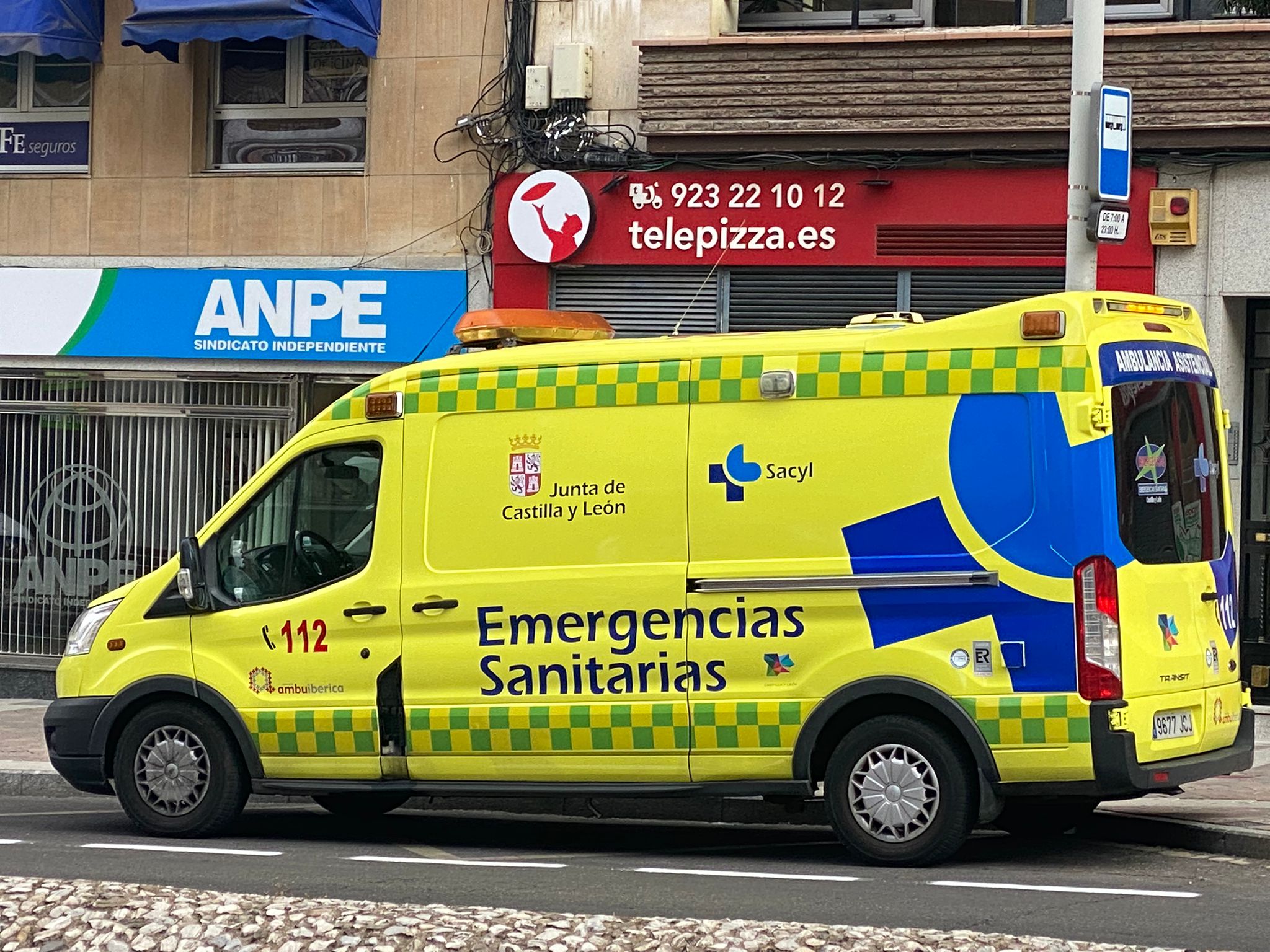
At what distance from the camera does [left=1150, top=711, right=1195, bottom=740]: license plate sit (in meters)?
8.22

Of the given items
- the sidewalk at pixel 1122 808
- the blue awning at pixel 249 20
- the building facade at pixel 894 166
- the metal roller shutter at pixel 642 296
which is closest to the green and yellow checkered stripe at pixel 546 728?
the sidewalk at pixel 1122 808

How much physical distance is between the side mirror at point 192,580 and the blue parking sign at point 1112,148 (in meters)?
4.91

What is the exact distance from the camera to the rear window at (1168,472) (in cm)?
825

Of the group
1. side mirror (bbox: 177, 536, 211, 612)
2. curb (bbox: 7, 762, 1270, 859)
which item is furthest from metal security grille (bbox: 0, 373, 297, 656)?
side mirror (bbox: 177, 536, 211, 612)

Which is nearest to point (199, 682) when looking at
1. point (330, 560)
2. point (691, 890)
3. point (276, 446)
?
point (330, 560)

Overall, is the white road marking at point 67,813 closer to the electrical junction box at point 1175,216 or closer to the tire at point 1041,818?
the tire at point 1041,818

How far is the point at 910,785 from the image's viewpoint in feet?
27.5

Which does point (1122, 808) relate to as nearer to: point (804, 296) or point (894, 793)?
point (894, 793)

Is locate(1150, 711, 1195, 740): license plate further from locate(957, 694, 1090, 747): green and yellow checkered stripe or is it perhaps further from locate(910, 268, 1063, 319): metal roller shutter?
locate(910, 268, 1063, 319): metal roller shutter

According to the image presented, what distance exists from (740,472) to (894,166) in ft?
20.5

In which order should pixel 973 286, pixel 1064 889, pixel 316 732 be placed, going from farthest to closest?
pixel 973 286, pixel 316 732, pixel 1064 889

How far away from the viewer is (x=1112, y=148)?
395 inches

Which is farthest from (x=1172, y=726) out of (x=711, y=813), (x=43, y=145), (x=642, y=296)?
(x=43, y=145)

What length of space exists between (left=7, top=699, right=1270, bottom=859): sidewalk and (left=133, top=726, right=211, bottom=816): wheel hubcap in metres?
1.39
